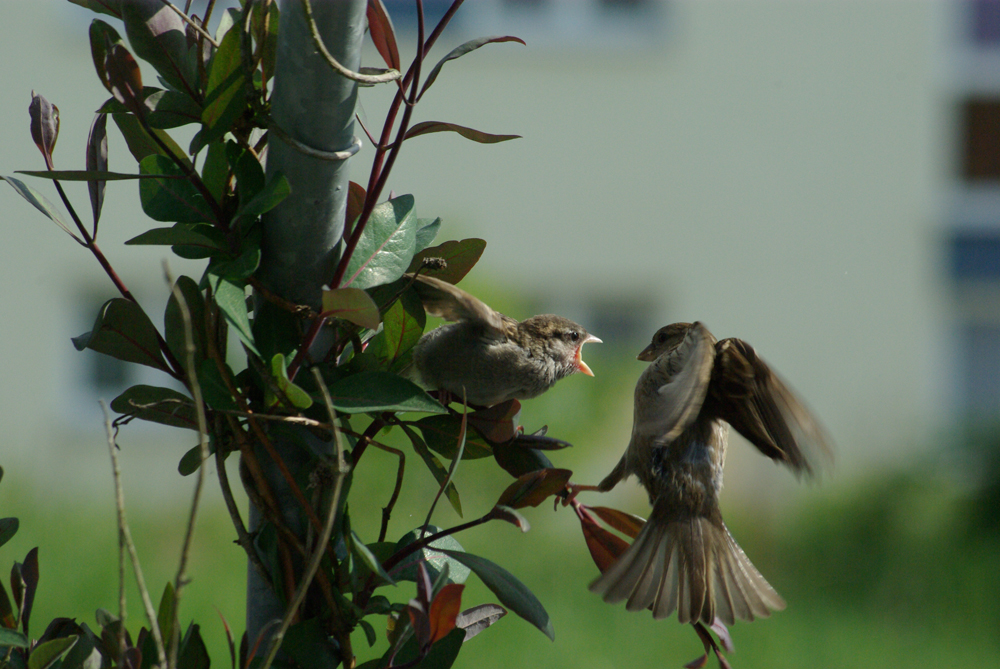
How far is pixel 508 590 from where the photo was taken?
838 millimetres

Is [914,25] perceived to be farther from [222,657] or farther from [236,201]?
[236,201]

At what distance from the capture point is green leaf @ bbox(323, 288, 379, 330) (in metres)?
0.72

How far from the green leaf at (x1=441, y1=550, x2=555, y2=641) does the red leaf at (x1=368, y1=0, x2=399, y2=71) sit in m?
0.49

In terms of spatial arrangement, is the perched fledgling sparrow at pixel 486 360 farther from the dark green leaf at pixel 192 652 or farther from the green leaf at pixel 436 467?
the dark green leaf at pixel 192 652

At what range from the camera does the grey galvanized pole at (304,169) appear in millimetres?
766

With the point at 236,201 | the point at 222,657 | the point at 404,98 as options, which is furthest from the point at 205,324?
the point at 222,657

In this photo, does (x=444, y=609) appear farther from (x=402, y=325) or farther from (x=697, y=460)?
(x=697, y=460)

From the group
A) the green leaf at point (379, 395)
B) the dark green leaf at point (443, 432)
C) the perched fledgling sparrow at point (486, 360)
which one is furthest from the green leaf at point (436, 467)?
the perched fledgling sparrow at point (486, 360)

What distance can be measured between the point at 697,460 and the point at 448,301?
0.66 m

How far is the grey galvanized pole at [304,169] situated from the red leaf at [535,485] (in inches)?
7.6

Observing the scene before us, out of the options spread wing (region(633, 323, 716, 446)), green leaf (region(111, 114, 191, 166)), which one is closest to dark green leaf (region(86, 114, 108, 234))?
green leaf (region(111, 114, 191, 166))

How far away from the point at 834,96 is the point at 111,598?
6030 millimetres

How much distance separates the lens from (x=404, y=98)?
2.64ft

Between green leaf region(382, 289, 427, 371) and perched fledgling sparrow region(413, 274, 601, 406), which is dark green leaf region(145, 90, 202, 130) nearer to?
green leaf region(382, 289, 427, 371)
